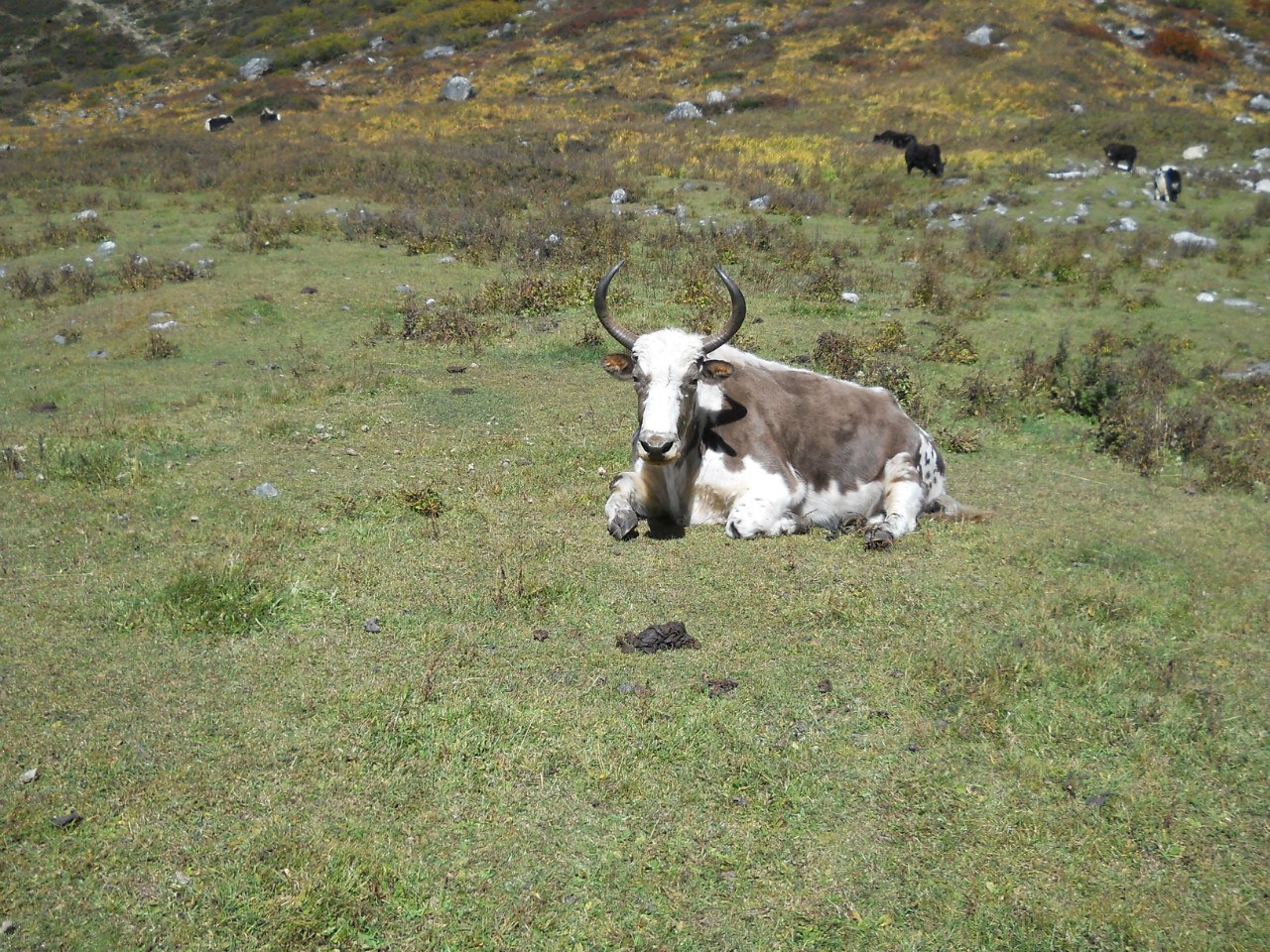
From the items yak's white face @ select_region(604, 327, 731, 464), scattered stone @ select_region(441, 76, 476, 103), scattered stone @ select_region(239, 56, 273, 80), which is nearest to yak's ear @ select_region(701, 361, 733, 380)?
yak's white face @ select_region(604, 327, 731, 464)

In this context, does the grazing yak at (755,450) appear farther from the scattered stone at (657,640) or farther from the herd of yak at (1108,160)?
the herd of yak at (1108,160)

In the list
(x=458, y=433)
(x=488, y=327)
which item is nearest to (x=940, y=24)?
(x=488, y=327)

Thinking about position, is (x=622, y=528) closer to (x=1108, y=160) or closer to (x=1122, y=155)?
(x=1122, y=155)

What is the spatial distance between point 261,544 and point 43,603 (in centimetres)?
131

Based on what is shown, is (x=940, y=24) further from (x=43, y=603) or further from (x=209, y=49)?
(x=43, y=603)

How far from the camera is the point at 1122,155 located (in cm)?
2544

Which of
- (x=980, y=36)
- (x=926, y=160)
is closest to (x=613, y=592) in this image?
(x=926, y=160)

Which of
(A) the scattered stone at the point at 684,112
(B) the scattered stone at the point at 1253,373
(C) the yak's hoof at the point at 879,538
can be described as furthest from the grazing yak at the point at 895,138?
(C) the yak's hoof at the point at 879,538

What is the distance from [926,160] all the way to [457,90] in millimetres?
20363

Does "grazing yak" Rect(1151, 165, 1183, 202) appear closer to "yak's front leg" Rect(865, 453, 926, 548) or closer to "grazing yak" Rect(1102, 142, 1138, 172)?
"grazing yak" Rect(1102, 142, 1138, 172)

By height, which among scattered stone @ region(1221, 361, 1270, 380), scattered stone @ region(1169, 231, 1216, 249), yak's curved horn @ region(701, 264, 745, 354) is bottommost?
scattered stone @ region(1169, 231, 1216, 249)

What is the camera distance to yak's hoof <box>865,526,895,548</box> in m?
7.08

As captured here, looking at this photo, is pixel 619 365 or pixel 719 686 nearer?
pixel 719 686

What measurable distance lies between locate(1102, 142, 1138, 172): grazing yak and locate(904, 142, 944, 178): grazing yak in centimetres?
509
